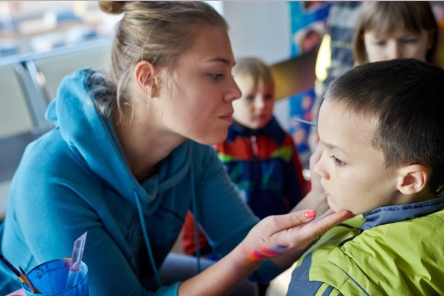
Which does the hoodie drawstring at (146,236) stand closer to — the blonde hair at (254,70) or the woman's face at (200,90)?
the woman's face at (200,90)

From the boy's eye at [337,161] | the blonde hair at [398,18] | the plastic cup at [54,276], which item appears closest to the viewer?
the plastic cup at [54,276]

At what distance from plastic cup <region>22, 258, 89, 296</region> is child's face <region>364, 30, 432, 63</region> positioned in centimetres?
125

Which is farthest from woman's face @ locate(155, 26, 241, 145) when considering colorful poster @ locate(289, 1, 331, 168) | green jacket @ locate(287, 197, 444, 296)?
colorful poster @ locate(289, 1, 331, 168)

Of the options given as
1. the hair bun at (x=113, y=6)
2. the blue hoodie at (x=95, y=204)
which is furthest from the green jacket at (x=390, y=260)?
the hair bun at (x=113, y=6)

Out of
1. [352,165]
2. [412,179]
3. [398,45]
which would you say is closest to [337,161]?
[352,165]

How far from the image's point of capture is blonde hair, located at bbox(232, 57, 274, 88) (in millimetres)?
1939

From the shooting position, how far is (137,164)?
1.27m

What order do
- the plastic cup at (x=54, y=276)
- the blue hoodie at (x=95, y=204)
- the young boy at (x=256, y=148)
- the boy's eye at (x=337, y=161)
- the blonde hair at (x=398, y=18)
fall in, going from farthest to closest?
the young boy at (x=256, y=148)
the blonde hair at (x=398, y=18)
the blue hoodie at (x=95, y=204)
the boy's eye at (x=337, y=161)
the plastic cup at (x=54, y=276)

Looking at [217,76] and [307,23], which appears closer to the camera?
[217,76]

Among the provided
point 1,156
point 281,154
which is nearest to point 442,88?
point 281,154

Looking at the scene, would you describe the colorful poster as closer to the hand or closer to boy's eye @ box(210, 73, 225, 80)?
boy's eye @ box(210, 73, 225, 80)

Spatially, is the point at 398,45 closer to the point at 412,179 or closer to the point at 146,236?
the point at 412,179

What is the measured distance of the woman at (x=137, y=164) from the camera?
1.04 m

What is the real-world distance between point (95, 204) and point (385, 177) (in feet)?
2.02
